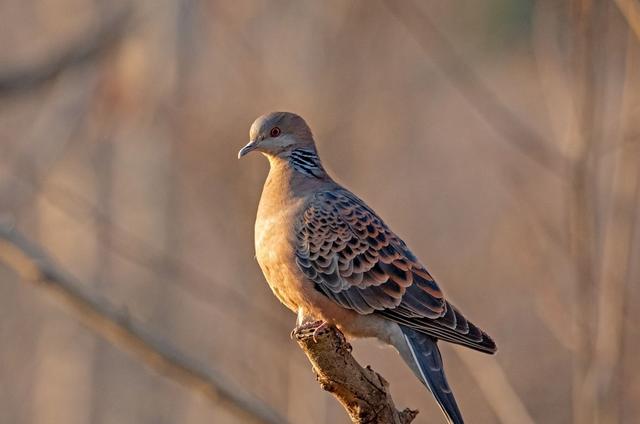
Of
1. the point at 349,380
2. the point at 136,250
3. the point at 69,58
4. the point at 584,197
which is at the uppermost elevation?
the point at 69,58

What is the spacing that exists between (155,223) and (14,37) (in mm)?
2554

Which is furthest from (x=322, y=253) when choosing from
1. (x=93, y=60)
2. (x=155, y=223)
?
(x=155, y=223)

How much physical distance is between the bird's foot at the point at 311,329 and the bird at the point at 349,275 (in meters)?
0.06

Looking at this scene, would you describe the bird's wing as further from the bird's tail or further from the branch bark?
the branch bark

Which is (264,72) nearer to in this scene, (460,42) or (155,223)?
(155,223)

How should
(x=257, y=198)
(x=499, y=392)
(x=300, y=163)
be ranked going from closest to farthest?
(x=300, y=163) → (x=499, y=392) → (x=257, y=198)

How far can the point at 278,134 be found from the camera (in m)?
4.93

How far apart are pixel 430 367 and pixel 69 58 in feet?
8.49

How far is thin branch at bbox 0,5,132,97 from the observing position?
542cm

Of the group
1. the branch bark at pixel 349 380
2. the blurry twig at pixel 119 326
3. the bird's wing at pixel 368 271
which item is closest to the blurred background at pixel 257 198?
the blurry twig at pixel 119 326

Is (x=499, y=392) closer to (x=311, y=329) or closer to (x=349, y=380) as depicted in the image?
(x=311, y=329)

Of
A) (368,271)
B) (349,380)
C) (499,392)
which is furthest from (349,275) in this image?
(499,392)

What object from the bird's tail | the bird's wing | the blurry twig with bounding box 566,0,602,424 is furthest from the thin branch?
the blurry twig with bounding box 566,0,602,424

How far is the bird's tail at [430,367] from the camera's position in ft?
13.2
